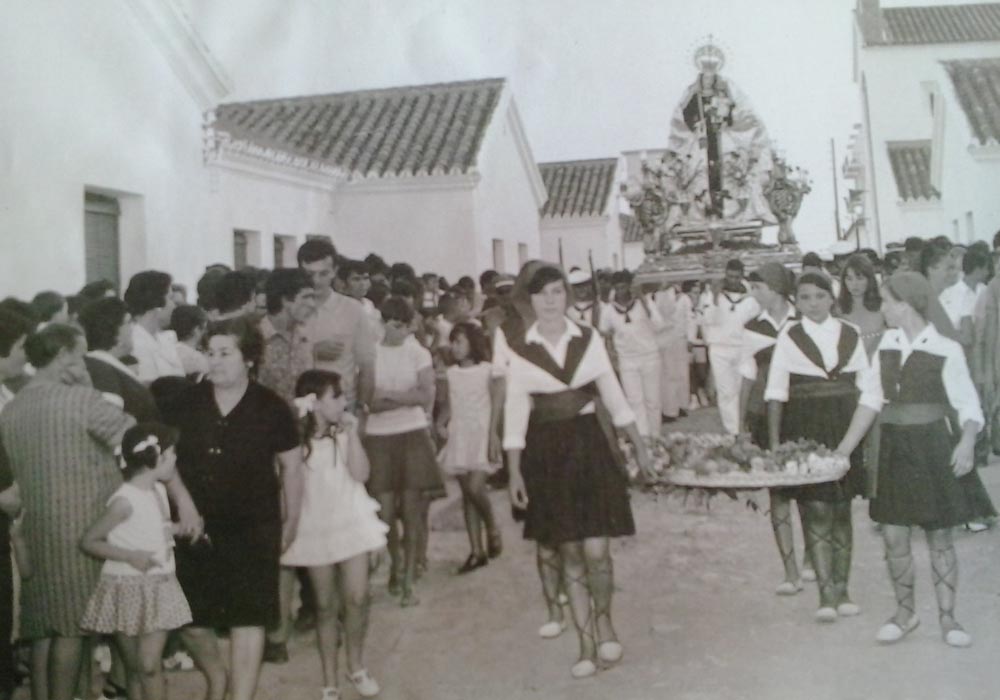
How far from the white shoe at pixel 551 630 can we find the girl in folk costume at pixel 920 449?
1.12 meters

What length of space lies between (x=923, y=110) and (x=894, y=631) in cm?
922

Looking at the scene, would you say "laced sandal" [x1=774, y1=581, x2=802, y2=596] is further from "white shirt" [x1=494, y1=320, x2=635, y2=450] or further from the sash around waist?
"white shirt" [x1=494, y1=320, x2=635, y2=450]

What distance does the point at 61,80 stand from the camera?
189 inches

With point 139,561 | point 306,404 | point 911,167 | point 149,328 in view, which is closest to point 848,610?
point 306,404

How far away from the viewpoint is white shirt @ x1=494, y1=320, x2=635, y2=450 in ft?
11.6

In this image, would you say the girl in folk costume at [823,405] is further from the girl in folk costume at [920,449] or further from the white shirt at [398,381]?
the white shirt at [398,381]

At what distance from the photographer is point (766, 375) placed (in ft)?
15.0

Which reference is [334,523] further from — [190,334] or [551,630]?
[190,334]

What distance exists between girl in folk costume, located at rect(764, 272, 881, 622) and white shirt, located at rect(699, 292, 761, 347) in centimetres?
331

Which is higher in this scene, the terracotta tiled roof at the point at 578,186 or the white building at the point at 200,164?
the terracotta tiled roof at the point at 578,186

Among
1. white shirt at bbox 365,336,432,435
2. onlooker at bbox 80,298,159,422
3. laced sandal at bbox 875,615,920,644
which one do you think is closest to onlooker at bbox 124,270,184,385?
onlooker at bbox 80,298,159,422

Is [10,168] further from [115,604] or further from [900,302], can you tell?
[900,302]

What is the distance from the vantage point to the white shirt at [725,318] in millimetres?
7457

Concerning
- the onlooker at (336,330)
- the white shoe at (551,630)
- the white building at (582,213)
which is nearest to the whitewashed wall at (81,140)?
the onlooker at (336,330)
